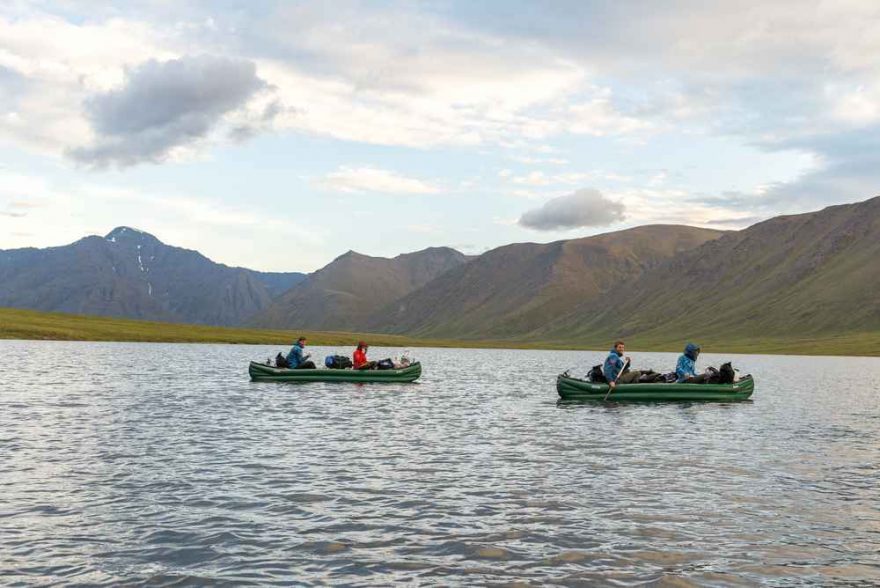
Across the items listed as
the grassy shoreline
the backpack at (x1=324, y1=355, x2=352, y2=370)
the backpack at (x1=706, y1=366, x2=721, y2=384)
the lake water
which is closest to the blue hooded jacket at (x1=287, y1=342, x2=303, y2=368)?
the backpack at (x1=324, y1=355, x2=352, y2=370)

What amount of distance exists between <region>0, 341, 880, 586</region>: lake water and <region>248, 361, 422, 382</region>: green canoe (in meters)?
15.7

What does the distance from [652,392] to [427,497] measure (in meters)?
28.8

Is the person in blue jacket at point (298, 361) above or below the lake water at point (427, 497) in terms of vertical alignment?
above

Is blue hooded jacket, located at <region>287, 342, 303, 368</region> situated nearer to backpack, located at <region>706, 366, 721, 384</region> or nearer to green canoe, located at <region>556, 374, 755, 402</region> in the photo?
green canoe, located at <region>556, 374, 755, 402</region>

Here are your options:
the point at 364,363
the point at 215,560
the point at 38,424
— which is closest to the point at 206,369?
the point at 364,363

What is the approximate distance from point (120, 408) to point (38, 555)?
24326 mm

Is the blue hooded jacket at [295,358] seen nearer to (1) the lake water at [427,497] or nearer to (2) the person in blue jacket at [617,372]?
(1) the lake water at [427,497]

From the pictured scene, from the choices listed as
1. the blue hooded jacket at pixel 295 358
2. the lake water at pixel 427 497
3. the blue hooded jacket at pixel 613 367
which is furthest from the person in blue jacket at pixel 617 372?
the blue hooded jacket at pixel 295 358

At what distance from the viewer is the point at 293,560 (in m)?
13.8

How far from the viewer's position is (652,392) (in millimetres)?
44812

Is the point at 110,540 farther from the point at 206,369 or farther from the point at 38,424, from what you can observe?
the point at 206,369

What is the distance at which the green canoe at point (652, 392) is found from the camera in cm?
4491

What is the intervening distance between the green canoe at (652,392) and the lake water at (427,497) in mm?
6467

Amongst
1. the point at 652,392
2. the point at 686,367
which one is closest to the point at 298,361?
the point at 652,392
